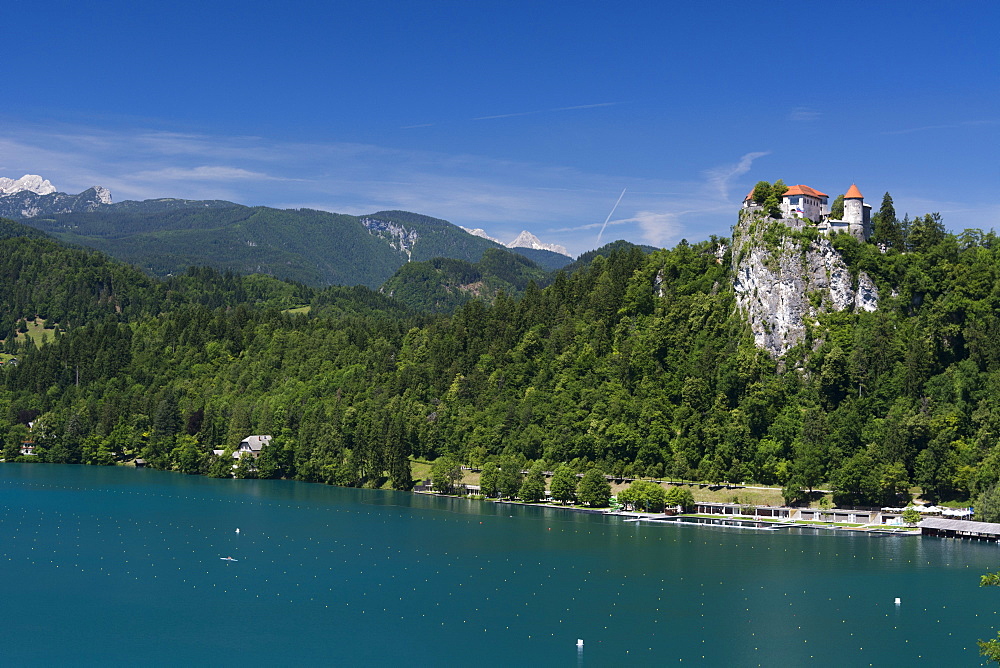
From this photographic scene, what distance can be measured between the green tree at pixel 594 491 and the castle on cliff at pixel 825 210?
49.7m

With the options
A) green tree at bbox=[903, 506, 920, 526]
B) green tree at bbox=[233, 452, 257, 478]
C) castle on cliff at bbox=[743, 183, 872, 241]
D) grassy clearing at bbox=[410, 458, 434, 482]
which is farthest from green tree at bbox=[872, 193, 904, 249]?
green tree at bbox=[233, 452, 257, 478]

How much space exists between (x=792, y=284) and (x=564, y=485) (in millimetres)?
44824

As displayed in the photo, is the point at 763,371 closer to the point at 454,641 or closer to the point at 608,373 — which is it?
→ the point at 608,373

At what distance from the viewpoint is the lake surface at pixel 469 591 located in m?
73.9

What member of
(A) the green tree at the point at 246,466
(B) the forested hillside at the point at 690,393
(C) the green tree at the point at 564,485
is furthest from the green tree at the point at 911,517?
(A) the green tree at the point at 246,466

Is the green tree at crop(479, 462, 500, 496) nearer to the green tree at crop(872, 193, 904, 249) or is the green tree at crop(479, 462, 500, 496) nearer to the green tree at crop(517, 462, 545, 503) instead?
the green tree at crop(517, 462, 545, 503)

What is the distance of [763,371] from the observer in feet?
491

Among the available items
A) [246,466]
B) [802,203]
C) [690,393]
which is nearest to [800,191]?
[802,203]

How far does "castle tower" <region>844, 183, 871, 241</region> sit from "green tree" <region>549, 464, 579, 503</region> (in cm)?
5490

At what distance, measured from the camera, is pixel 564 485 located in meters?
144

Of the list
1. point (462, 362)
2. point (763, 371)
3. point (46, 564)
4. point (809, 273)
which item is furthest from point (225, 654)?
point (462, 362)

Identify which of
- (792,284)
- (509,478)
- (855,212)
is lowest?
(509,478)

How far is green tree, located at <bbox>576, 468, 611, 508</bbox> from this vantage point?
140625mm

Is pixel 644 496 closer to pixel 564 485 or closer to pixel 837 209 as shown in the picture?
pixel 564 485
